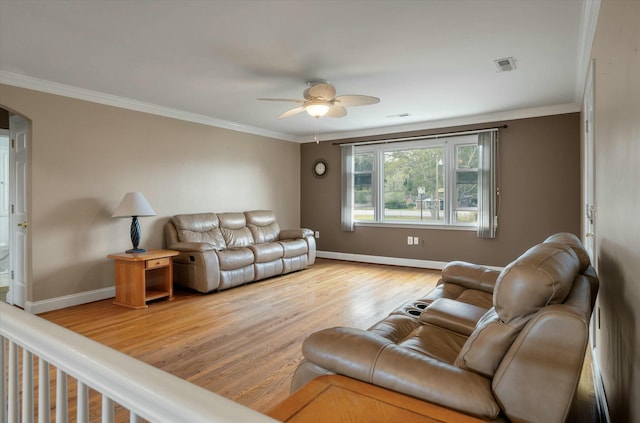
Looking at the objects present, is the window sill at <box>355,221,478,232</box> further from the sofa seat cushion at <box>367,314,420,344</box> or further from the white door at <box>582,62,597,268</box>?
the sofa seat cushion at <box>367,314,420,344</box>

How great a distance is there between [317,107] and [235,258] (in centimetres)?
229

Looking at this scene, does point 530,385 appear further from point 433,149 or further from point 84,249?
point 433,149

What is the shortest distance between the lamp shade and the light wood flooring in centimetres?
105

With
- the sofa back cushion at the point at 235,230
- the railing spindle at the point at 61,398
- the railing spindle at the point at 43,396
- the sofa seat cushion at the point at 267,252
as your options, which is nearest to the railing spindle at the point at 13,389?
the railing spindle at the point at 43,396

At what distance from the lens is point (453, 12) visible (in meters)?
2.44

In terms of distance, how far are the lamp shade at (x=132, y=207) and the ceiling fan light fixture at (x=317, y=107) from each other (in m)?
2.24

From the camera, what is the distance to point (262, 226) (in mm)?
6172

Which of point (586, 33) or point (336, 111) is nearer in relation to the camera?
point (586, 33)

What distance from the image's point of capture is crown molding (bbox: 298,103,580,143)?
495cm

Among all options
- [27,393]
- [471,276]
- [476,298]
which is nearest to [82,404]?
[27,393]

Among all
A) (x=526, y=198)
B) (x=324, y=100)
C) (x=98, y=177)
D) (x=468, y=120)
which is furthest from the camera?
(x=468, y=120)

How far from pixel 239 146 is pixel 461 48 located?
4105mm

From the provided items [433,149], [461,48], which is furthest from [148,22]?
[433,149]

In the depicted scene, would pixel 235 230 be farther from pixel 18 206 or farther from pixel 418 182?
pixel 418 182
